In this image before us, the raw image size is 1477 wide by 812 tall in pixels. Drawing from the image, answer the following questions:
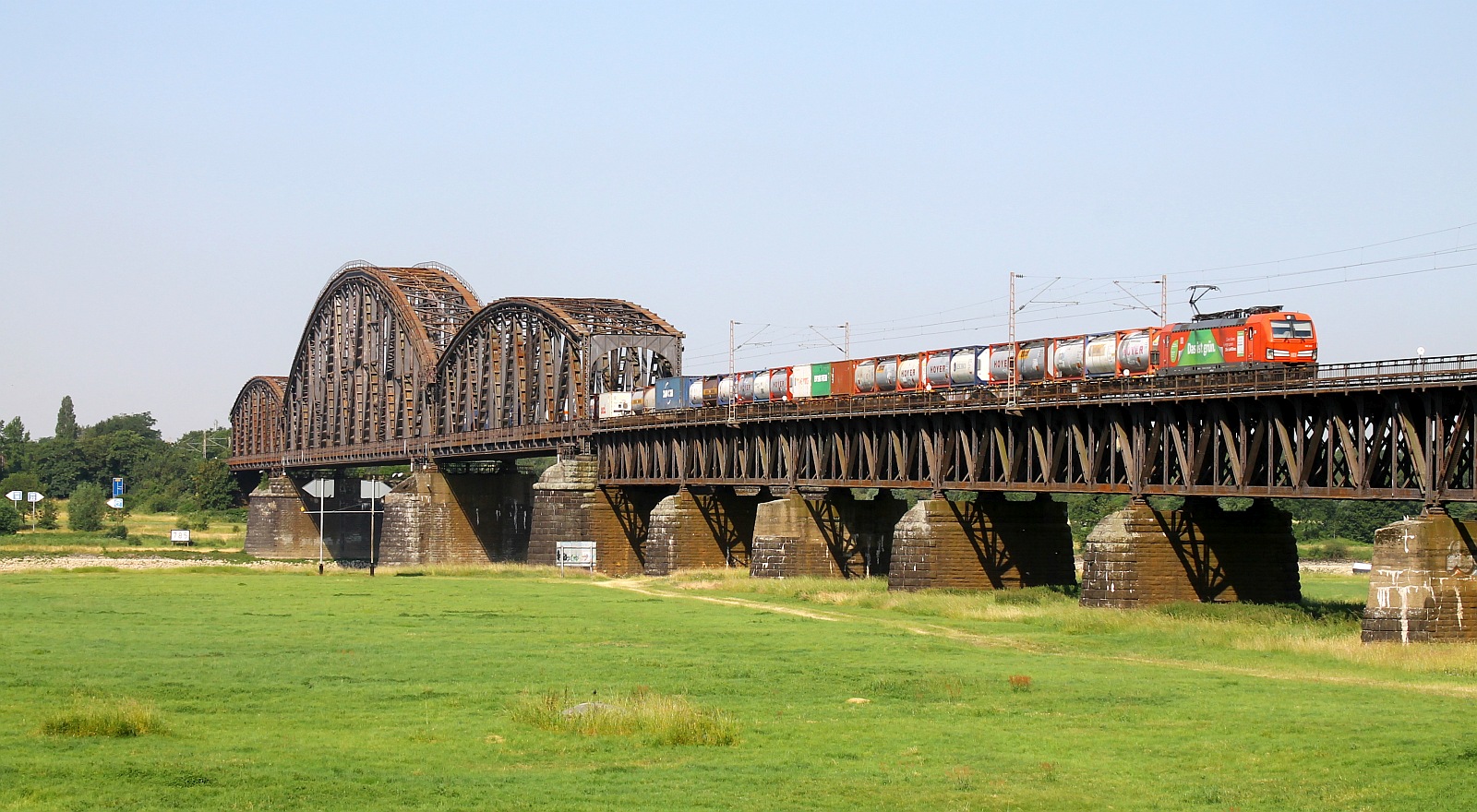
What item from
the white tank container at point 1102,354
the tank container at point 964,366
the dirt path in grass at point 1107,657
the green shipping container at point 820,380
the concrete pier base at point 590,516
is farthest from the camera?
the concrete pier base at point 590,516

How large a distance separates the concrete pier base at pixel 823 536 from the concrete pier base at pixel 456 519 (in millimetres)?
47839

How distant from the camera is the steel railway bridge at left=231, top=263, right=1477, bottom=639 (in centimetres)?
5072

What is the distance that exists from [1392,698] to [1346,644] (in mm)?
11010

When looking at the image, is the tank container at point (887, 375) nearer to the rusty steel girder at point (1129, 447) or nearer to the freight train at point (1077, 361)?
the freight train at point (1077, 361)

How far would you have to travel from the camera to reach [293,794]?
73.5 feet

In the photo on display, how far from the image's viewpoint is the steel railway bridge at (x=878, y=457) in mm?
50719

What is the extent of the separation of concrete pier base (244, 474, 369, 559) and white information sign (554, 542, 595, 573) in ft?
225

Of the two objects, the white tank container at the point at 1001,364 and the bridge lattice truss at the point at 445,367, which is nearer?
the white tank container at the point at 1001,364

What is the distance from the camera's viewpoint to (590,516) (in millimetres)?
105562

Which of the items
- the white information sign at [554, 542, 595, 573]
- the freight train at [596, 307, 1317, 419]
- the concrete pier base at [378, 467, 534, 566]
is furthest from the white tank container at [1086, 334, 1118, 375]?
the concrete pier base at [378, 467, 534, 566]

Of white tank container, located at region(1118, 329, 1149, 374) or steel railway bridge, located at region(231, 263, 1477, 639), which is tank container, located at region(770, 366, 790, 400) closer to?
steel railway bridge, located at region(231, 263, 1477, 639)

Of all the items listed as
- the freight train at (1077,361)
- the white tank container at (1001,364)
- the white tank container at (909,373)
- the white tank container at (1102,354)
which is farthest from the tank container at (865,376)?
the white tank container at (1102,354)

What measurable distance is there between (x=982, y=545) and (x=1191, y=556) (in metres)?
13.0

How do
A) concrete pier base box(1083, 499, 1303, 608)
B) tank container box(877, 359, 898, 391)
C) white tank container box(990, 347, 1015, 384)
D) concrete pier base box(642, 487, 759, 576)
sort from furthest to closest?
concrete pier base box(642, 487, 759, 576)
tank container box(877, 359, 898, 391)
white tank container box(990, 347, 1015, 384)
concrete pier base box(1083, 499, 1303, 608)
